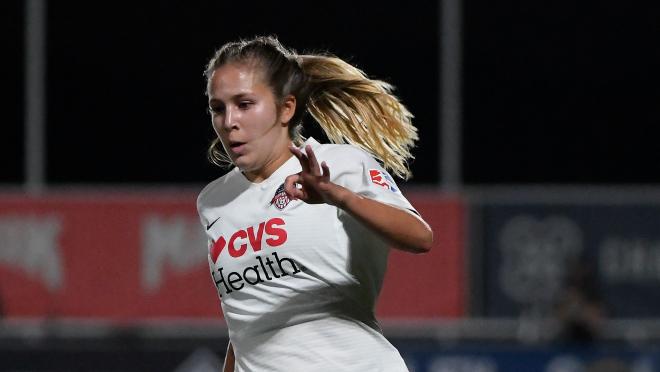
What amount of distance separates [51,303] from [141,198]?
38.0 inches

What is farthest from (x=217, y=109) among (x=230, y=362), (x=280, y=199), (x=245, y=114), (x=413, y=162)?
(x=413, y=162)

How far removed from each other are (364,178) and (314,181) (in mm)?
333

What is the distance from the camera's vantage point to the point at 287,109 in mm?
3771

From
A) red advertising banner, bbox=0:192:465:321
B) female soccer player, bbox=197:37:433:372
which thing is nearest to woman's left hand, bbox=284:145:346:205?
female soccer player, bbox=197:37:433:372

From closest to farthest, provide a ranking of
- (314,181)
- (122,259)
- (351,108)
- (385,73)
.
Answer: (314,181)
(351,108)
(122,259)
(385,73)

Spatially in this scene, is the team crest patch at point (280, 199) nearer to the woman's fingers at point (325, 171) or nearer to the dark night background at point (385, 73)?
the woman's fingers at point (325, 171)

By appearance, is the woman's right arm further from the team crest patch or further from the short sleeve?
the short sleeve

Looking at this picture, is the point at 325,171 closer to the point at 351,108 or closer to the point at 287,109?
the point at 287,109

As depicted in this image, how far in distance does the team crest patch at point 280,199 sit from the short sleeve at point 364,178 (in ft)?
0.43

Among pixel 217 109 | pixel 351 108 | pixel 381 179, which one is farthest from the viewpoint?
pixel 351 108

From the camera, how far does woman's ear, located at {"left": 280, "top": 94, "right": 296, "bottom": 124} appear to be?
3754 mm

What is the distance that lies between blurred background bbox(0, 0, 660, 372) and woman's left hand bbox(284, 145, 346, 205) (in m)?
6.86

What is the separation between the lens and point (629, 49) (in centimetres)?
1535

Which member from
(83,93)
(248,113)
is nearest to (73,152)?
(83,93)
